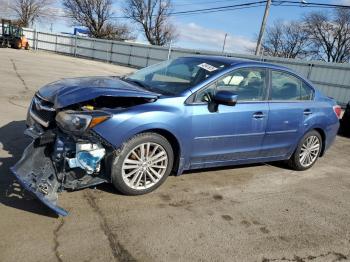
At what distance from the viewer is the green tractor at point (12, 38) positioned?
34.8m

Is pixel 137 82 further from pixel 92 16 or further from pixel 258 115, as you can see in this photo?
pixel 92 16

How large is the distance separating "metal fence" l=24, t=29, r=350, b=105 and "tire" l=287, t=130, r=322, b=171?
14.5 m

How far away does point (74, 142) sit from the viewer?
390 centimetres

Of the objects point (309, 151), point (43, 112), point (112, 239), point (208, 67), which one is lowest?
point (112, 239)

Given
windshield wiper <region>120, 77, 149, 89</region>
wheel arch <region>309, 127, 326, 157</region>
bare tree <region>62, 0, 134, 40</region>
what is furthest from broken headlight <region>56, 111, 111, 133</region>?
bare tree <region>62, 0, 134, 40</region>

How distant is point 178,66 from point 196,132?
4.16ft

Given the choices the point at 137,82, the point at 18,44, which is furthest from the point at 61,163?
the point at 18,44

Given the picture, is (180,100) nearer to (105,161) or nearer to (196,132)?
(196,132)

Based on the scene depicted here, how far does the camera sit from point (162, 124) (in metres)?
4.24

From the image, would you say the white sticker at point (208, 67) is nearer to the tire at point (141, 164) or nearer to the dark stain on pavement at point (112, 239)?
the tire at point (141, 164)

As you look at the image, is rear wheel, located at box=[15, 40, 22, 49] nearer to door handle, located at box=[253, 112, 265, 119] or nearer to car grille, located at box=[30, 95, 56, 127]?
car grille, located at box=[30, 95, 56, 127]

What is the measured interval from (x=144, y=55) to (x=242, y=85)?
27166mm

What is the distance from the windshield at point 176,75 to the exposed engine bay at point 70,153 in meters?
0.84

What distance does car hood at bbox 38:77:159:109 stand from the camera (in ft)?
13.1
